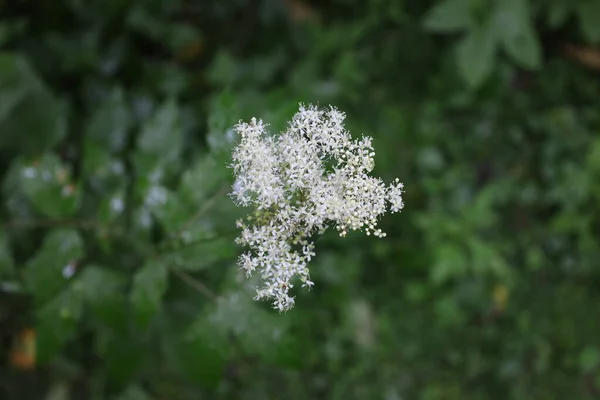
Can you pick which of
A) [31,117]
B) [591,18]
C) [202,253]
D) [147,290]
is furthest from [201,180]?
[591,18]

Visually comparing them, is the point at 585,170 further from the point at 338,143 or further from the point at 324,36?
the point at 338,143

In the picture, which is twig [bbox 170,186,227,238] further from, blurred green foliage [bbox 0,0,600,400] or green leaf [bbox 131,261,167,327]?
blurred green foliage [bbox 0,0,600,400]

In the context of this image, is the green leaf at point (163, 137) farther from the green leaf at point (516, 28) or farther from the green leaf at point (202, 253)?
the green leaf at point (516, 28)

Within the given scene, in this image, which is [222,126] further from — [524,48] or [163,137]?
[524,48]

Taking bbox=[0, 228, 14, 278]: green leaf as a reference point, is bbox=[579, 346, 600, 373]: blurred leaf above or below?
above

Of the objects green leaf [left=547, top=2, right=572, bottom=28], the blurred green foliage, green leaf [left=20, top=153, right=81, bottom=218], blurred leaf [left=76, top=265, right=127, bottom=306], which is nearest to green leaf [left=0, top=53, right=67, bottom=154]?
the blurred green foliage

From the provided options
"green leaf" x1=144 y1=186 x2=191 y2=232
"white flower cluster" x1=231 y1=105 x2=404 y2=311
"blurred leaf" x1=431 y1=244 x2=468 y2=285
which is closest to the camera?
"white flower cluster" x1=231 y1=105 x2=404 y2=311

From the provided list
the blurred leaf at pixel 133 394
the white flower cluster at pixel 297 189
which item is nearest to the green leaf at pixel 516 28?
the white flower cluster at pixel 297 189
